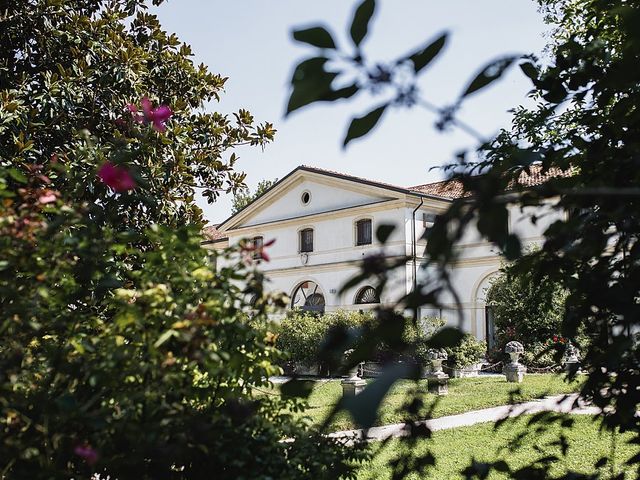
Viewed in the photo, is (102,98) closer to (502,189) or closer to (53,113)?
(53,113)

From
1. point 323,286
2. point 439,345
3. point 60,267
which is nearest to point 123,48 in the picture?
point 60,267

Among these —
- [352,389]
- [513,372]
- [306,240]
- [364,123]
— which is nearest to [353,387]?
[352,389]

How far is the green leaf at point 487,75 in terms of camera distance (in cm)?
89

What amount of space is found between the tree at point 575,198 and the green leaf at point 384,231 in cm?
5

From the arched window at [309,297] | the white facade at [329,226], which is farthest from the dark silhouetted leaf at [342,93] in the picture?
the arched window at [309,297]

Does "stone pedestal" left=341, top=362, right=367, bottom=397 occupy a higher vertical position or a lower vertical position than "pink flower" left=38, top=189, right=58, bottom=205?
lower

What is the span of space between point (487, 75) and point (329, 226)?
93.1ft

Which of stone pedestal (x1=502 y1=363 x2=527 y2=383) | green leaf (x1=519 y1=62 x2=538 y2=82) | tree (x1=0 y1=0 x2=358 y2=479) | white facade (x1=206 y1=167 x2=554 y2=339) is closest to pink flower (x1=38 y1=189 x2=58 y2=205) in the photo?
tree (x1=0 y1=0 x2=358 y2=479)

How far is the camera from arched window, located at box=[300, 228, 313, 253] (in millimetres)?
30234

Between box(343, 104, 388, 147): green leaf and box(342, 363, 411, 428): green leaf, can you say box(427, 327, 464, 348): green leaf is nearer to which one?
box(342, 363, 411, 428): green leaf

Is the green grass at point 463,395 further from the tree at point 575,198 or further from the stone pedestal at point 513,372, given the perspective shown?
the tree at point 575,198

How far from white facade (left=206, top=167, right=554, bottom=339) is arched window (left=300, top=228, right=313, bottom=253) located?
0.21 metres

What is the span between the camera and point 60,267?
1.48 metres

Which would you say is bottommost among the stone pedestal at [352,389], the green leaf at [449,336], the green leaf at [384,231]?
the stone pedestal at [352,389]
